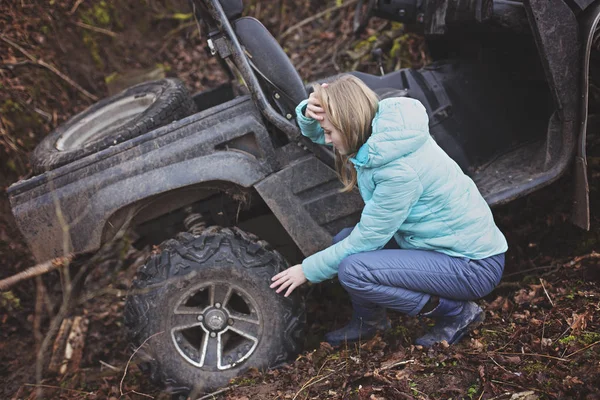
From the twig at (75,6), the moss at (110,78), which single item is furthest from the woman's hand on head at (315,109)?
the twig at (75,6)

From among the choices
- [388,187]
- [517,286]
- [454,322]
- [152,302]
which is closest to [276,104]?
[388,187]

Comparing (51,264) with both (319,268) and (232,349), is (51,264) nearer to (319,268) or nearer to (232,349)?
(232,349)

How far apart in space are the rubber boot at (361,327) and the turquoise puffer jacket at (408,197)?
0.45 metres

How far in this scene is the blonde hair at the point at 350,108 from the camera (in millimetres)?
2605

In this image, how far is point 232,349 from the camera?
3268 millimetres

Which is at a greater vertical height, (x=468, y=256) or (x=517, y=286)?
(x=468, y=256)

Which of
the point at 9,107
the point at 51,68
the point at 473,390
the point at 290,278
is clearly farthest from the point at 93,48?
the point at 473,390

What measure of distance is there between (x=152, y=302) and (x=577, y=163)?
2544 mm

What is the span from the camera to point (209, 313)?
319 centimetres

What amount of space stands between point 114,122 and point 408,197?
2391 millimetres

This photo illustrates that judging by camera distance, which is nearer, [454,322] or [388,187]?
[388,187]

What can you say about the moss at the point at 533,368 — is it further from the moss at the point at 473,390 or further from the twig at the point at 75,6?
the twig at the point at 75,6

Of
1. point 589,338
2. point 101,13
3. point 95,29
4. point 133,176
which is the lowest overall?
point 589,338

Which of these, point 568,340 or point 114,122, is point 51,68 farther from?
point 568,340
